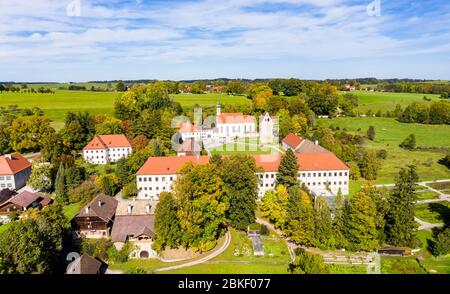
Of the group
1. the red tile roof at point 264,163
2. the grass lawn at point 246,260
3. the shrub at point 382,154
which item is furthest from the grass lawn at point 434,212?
the shrub at point 382,154

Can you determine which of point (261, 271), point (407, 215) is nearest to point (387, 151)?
point (407, 215)

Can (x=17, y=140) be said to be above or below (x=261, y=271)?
above

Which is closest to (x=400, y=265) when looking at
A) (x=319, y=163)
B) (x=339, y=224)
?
(x=339, y=224)

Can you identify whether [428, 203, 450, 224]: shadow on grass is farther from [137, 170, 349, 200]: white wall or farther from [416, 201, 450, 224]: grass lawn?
[137, 170, 349, 200]: white wall

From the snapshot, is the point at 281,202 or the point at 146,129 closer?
the point at 281,202

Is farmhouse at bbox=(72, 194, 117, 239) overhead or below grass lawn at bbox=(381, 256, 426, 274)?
overhead

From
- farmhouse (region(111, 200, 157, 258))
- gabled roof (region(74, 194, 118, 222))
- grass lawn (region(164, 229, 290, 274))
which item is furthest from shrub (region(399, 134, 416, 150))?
gabled roof (region(74, 194, 118, 222))
